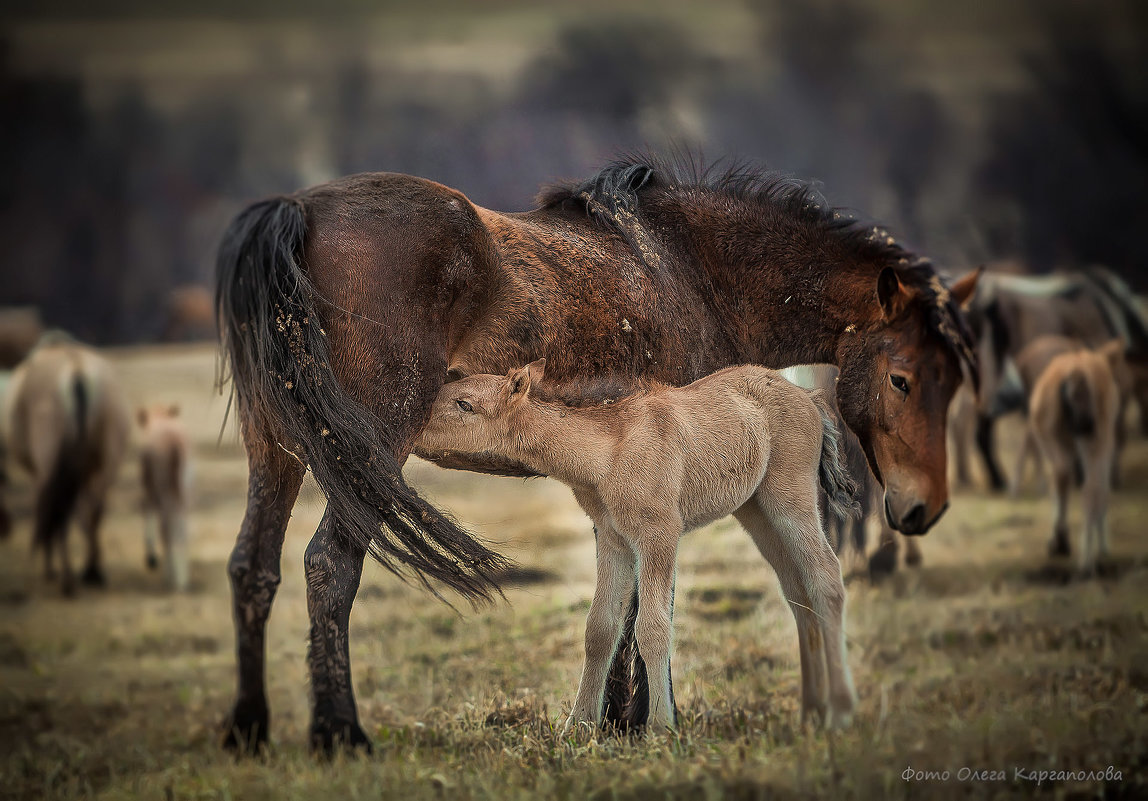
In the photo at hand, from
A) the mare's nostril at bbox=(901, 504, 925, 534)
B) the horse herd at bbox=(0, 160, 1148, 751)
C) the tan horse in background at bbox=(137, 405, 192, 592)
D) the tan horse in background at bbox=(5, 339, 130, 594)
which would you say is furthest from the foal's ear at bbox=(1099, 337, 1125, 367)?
the tan horse in background at bbox=(5, 339, 130, 594)

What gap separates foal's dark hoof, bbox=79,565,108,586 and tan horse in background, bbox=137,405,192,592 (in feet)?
2.34

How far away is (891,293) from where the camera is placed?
4559 millimetres

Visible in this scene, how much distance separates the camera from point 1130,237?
40.9ft

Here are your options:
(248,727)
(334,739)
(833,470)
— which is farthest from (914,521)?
(248,727)

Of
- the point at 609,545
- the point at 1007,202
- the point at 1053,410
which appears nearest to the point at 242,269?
the point at 609,545

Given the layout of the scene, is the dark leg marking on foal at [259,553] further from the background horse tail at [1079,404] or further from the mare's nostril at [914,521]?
the background horse tail at [1079,404]

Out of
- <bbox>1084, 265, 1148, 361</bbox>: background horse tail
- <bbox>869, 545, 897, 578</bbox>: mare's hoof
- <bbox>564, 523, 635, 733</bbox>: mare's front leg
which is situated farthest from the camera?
<bbox>1084, 265, 1148, 361</bbox>: background horse tail

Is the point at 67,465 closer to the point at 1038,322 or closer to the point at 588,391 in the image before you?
the point at 588,391

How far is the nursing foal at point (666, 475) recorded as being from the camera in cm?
382

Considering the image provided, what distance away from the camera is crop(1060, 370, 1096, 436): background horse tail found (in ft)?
28.6

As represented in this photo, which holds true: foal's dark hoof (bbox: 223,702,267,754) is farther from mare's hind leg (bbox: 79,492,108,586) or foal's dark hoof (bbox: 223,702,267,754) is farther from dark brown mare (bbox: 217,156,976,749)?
mare's hind leg (bbox: 79,492,108,586)

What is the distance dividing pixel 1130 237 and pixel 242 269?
1224 cm

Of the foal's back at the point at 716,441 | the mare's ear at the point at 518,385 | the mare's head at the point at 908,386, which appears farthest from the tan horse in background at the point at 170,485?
the mare's head at the point at 908,386

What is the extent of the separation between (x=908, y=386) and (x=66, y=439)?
8288 millimetres
